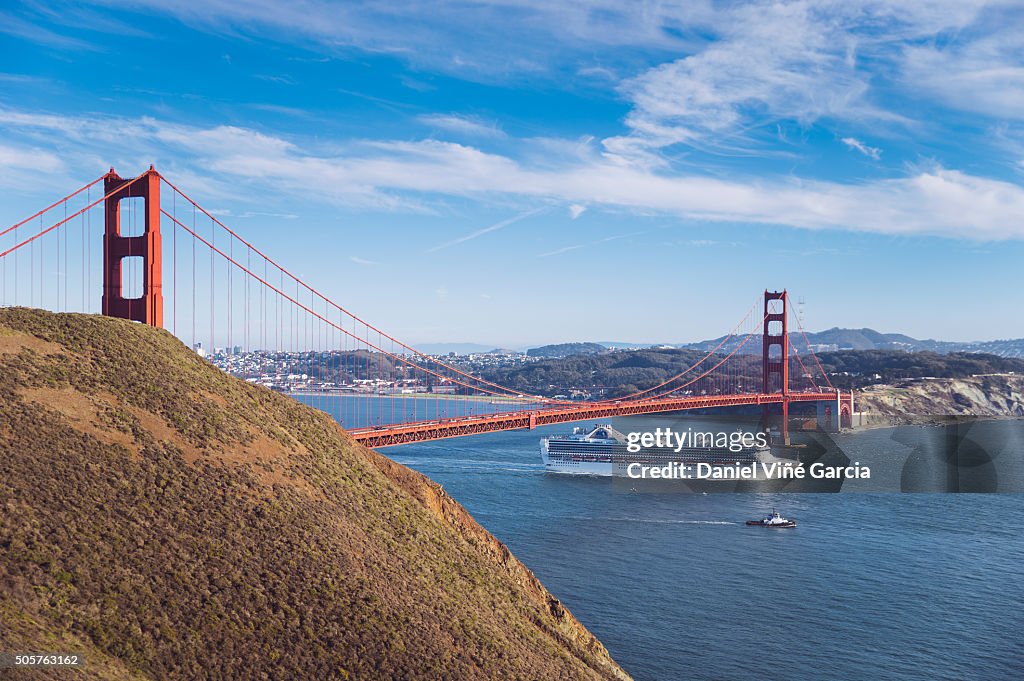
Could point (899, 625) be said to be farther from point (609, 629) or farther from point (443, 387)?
point (443, 387)

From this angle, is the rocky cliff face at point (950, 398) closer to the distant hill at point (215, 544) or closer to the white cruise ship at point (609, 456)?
the white cruise ship at point (609, 456)

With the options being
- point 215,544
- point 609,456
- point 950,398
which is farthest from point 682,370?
point 215,544

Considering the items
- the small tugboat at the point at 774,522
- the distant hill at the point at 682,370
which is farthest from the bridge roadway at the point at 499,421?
the distant hill at the point at 682,370

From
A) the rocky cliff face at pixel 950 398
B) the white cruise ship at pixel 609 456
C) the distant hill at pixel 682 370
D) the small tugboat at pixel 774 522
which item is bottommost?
the small tugboat at pixel 774 522

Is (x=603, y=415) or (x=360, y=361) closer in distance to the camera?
(x=603, y=415)

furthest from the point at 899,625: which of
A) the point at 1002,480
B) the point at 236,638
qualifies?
the point at 1002,480

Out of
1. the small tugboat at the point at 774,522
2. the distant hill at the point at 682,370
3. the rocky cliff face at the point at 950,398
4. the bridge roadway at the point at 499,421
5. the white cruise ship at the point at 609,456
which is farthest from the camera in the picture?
the distant hill at the point at 682,370
